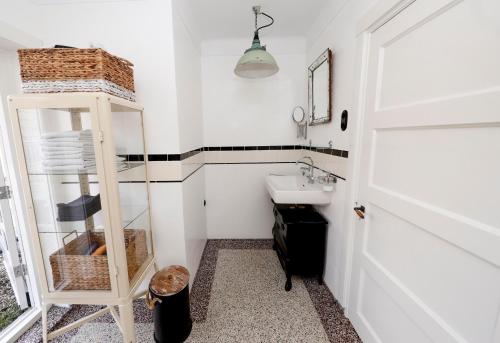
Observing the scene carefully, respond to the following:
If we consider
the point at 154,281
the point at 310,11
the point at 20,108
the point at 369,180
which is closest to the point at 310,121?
the point at 310,11

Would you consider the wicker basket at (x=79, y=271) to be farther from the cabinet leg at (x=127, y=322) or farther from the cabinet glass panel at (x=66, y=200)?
the cabinet leg at (x=127, y=322)

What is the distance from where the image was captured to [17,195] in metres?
1.46

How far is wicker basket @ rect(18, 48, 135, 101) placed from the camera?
108cm

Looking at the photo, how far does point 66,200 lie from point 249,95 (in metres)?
1.96

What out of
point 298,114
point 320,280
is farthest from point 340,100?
point 320,280

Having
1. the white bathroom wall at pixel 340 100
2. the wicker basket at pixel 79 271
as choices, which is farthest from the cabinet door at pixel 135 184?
the white bathroom wall at pixel 340 100

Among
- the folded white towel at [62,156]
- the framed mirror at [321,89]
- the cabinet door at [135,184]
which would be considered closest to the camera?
the folded white towel at [62,156]

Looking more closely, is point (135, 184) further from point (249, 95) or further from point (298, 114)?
point (298, 114)

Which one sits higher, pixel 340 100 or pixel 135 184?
pixel 340 100

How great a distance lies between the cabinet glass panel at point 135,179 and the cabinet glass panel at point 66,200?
0.21 metres

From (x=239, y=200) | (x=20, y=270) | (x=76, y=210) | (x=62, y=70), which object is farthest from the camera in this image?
(x=239, y=200)

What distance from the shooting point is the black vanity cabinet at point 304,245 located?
1.85 m

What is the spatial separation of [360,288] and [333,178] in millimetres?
795

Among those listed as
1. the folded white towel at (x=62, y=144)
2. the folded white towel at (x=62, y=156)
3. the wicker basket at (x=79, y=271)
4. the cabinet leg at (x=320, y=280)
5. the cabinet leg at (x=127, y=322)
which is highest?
the folded white towel at (x=62, y=144)
